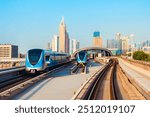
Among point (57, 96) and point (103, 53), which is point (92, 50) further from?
point (57, 96)

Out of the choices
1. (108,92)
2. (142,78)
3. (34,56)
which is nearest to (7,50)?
(34,56)

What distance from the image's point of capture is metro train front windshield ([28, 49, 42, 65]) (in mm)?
27672

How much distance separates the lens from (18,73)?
98.4 ft

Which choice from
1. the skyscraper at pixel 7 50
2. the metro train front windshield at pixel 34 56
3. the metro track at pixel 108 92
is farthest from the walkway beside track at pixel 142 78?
the skyscraper at pixel 7 50

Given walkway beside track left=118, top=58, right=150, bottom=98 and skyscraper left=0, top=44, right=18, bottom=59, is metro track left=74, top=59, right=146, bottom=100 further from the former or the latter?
skyscraper left=0, top=44, right=18, bottom=59

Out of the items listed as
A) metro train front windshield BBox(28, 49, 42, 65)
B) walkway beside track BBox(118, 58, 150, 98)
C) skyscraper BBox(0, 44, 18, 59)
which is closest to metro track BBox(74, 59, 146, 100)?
walkway beside track BBox(118, 58, 150, 98)

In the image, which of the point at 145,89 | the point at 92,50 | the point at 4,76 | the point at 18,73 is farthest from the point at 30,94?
the point at 92,50

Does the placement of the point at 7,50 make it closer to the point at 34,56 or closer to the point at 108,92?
the point at 34,56

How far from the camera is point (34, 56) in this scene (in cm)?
2789

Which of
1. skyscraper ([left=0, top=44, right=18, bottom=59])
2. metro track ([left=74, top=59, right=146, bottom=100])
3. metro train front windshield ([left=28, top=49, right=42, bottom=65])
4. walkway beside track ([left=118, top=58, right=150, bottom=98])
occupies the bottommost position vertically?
metro track ([left=74, top=59, right=146, bottom=100])

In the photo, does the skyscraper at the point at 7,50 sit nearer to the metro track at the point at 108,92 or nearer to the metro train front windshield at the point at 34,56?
the metro train front windshield at the point at 34,56

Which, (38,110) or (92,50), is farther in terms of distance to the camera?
(92,50)

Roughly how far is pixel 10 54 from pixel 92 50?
162 ft

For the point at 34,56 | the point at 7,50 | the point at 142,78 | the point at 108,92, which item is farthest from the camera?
the point at 7,50
